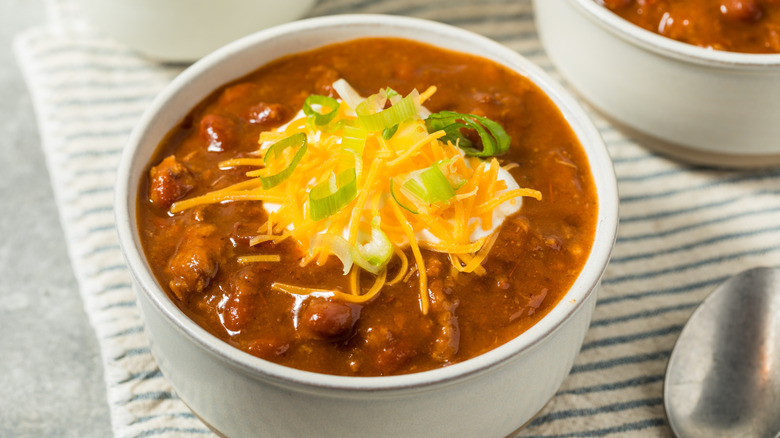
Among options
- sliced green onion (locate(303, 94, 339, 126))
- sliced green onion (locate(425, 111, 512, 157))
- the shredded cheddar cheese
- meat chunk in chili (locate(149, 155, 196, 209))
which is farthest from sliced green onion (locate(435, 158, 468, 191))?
meat chunk in chili (locate(149, 155, 196, 209))

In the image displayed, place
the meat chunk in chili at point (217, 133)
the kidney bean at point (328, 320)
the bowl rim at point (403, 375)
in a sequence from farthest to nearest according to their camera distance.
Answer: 1. the meat chunk in chili at point (217, 133)
2. the kidney bean at point (328, 320)
3. the bowl rim at point (403, 375)

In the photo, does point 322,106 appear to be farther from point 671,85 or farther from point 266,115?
point 671,85

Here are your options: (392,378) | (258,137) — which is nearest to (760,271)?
(392,378)

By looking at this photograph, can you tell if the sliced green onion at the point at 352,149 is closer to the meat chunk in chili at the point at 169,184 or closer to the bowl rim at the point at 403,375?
the meat chunk in chili at the point at 169,184

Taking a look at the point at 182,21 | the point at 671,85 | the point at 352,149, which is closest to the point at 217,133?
the point at 352,149

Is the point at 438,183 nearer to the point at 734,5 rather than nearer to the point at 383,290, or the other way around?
the point at 383,290

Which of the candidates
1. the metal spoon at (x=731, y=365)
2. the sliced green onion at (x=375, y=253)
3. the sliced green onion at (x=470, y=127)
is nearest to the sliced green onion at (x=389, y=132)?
the sliced green onion at (x=470, y=127)
